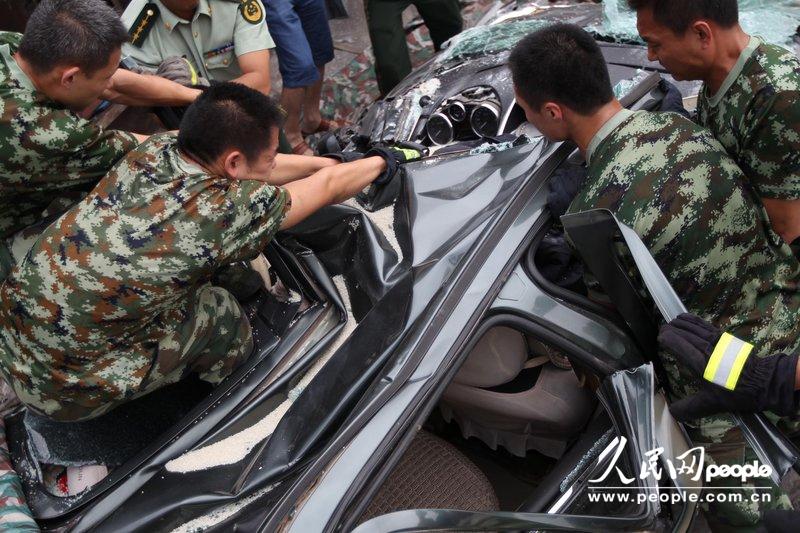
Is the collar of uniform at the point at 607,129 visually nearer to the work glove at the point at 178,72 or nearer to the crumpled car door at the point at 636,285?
the crumpled car door at the point at 636,285

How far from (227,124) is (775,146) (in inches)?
61.0

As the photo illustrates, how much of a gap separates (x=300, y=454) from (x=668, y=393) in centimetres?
107

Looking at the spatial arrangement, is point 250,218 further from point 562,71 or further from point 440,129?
point 440,129

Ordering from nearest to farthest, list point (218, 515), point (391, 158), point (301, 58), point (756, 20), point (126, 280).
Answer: point (218, 515) < point (126, 280) < point (391, 158) < point (756, 20) < point (301, 58)

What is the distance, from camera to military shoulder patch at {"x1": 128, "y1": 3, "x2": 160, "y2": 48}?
3.69 metres

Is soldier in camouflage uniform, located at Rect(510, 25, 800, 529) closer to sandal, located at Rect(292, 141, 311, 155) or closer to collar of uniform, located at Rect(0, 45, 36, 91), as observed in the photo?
collar of uniform, located at Rect(0, 45, 36, 91)

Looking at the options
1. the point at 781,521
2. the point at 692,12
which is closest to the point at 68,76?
the point at 692,12

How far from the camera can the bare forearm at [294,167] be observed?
2.71 m

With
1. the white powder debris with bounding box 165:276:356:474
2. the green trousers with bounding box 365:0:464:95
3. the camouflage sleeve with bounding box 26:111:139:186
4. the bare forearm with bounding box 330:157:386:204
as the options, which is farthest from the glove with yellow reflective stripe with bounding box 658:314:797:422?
the green trousers with bounding box 365:0:464:95

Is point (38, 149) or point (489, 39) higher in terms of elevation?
point (38, 149)

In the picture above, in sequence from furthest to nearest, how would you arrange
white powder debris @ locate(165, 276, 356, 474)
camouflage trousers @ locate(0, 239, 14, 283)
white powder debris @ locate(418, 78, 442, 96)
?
1. white powder debris @ locate(418, 78, 442, 96)
2. camouflage trousers @ locate(0, 239, 14, 283)
3. white powder debris @ locate(165, 276, 356, 474)

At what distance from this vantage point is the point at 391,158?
2529 mm

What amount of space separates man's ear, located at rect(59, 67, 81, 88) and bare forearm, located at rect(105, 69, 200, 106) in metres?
0.58

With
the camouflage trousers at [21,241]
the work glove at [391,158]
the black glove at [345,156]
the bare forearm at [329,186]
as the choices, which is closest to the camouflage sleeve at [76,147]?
the camouflage trousers at [21,241]
